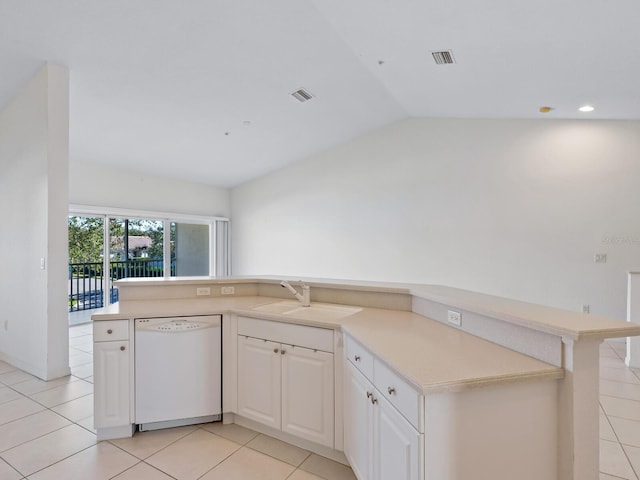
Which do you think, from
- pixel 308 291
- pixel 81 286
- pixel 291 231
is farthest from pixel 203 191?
pixel 308 291

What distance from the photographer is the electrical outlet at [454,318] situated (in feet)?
6.10

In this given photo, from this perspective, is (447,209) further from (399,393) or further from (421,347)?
(399,393)

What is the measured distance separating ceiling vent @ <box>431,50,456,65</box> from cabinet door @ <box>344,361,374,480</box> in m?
2.84

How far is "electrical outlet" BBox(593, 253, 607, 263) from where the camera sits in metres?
4.42

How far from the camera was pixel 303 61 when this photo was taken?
354 cm

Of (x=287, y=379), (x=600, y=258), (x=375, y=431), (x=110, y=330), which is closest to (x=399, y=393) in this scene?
(x=375, y=431)

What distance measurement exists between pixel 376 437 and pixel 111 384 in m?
1.75

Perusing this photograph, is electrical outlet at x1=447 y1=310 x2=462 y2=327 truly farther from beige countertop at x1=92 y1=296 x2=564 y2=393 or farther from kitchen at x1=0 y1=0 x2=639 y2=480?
kitchen at x1=0 y1=0 x2=639 y2=480

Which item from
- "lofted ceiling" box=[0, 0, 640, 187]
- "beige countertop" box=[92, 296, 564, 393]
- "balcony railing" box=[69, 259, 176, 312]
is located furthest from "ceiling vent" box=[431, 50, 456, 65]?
"balcony railing" box=[69, 259, 176, 312]

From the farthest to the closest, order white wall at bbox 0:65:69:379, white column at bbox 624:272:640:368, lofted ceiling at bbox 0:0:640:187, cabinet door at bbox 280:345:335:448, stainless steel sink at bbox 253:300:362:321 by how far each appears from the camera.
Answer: white column at bbox 624:272:640:368 < white wall at bbox 0:65:69:379 < lofted ceiling at bbox 0:0:640:187 < stainless steel sink at bbox 253:300:362:321 < cabinet door at bbox 280:345:335:448

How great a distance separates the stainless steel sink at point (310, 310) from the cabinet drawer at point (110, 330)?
842mm

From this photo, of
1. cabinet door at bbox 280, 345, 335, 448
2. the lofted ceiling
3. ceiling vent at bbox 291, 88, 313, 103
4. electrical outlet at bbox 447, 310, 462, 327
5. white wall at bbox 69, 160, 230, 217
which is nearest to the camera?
electrical outlet at bbox 447, 310, 462, 327

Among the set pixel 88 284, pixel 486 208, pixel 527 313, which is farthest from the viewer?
pixel 88 284

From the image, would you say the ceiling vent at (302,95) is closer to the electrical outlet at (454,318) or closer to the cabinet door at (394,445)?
the electrical outlet at (454,318)
